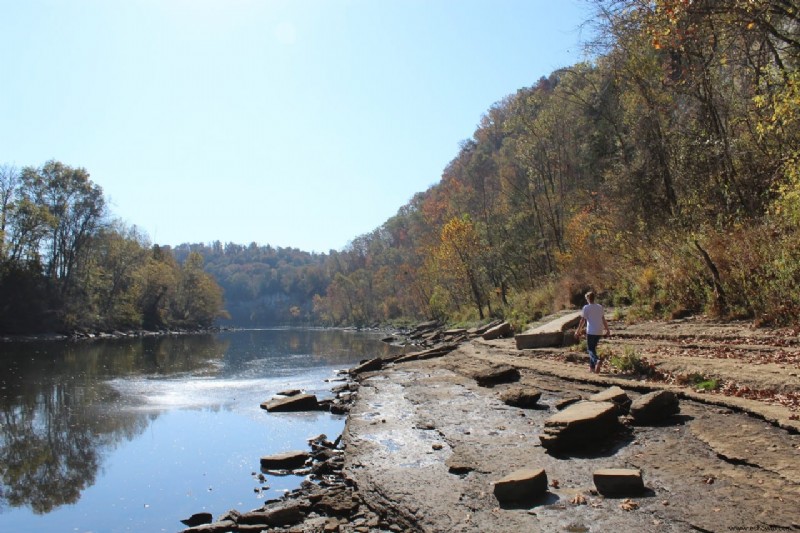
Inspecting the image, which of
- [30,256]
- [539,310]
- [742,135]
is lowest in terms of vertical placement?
[539,310]

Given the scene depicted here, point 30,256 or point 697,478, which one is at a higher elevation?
point 30,256

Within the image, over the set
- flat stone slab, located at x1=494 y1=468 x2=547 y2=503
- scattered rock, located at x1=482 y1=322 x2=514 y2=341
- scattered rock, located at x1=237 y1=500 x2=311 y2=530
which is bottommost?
scattered rock, located at x1=237 y1=500 x2=311 y2=530

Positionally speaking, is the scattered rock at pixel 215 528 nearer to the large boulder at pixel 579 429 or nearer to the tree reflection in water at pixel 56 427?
the tree reflection in water at pixel 56 427

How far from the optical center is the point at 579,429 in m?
8.85

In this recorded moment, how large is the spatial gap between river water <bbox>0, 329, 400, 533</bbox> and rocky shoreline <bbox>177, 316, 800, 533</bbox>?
144 cm

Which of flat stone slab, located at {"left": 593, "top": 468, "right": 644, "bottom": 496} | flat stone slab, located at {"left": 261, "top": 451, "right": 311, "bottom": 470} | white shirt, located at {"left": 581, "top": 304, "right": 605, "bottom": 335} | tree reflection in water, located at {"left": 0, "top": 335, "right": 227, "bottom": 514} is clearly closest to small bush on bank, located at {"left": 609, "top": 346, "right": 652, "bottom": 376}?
white shirt, located at {"left": 581, "top": 304, "right": 605, "bottom": 335}

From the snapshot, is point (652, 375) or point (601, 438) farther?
point (652, 375)

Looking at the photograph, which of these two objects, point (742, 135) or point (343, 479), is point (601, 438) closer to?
point (343, 479)

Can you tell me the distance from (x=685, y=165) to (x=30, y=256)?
2636 inches

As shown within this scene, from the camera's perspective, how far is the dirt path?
6.35 meters

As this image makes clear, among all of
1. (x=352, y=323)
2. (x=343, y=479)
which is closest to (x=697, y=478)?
(x=343, y=479)

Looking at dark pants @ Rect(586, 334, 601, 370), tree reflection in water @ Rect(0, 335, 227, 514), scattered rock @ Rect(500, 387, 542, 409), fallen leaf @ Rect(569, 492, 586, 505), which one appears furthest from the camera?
dark pants @ Rect(586, 334, 601, 370)

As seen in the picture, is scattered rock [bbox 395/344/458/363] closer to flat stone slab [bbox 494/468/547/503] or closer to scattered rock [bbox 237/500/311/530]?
scattered rock [bbox 237/500/311/530]

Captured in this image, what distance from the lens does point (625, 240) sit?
26500 millimetres
